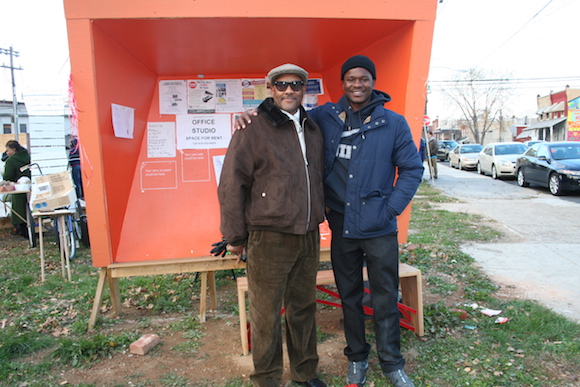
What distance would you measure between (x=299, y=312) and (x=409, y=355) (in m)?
1.07

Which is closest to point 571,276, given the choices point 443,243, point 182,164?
point 443,243

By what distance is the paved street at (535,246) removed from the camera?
452cm

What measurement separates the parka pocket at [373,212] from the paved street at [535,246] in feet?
7.95

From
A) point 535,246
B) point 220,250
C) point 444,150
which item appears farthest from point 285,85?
point 444,150

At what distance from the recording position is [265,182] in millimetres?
2455

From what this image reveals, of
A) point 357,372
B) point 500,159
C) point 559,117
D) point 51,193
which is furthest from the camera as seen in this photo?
point 559,117

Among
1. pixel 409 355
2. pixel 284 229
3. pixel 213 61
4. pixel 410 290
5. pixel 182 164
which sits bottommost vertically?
pixel 409 355

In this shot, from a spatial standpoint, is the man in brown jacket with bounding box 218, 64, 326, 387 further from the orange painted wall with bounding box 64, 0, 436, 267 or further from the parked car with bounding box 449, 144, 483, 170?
the parked car with bounding box 449, 144, 483, 170

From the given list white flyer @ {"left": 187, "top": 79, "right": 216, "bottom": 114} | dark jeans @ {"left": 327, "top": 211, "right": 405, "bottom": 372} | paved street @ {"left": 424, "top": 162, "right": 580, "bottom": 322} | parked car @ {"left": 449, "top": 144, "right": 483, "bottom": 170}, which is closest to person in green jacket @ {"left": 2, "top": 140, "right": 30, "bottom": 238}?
white flyer @ {"left": 187, "top": 79, "right": 216, "bottom": 114}

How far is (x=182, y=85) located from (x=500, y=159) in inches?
576

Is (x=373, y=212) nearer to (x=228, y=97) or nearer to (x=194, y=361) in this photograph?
(x=194, y=361)

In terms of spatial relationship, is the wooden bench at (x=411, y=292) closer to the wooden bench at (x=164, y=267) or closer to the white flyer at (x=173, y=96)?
the wooden bench at (x=164, y=267)

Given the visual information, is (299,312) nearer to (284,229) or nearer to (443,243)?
(284,229)

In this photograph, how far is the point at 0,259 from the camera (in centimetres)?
668
